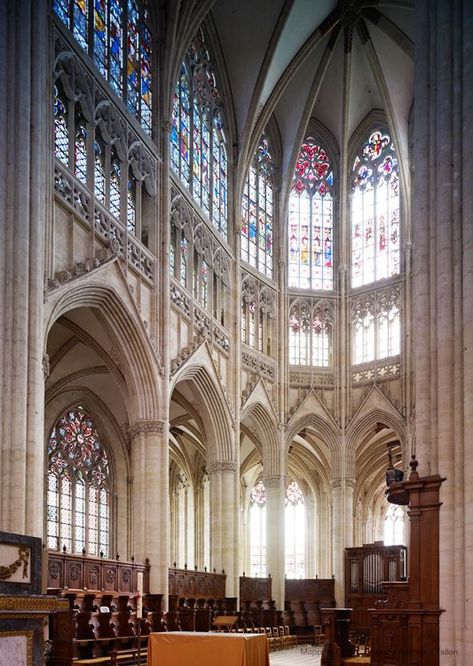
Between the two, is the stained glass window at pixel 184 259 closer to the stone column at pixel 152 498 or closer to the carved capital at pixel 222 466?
the stone column at pixel 152 498

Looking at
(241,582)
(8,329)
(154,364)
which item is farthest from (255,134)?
(8,329)

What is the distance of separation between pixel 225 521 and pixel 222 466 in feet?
5.62

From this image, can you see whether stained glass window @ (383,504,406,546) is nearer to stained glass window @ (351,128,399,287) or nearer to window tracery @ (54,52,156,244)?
stained glass window @ (351,128,399,287)

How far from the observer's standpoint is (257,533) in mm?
41219

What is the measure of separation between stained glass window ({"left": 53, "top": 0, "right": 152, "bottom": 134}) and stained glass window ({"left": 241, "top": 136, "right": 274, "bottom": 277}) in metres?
8.18

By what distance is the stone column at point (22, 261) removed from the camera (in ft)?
49.9

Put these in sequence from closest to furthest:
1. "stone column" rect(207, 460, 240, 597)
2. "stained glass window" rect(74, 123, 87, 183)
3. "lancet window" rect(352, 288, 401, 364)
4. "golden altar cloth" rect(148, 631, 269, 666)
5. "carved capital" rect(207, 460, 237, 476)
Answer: "golden altar cloth" rect(148, 631, 269, 666) → "stained glass window" rect(74, 123, 87, 183) → "stone column" rect(207, 460, 240, 597) → "carved capital" rect(207, 460, 237, 476) → "lancet window" rect(352, 288, 401, 364)

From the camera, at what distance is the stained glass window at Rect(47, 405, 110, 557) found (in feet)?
87.5

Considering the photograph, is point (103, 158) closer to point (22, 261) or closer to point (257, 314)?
point (22, 261)

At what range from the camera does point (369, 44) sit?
3139 centimetres

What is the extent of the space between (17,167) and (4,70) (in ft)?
5.91

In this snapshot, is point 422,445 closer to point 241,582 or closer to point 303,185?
point 241,582

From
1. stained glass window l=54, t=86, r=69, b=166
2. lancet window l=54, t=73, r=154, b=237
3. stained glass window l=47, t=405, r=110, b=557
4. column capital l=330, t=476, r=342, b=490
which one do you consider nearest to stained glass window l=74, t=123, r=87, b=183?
lancet window l=54, t=73, r=154, b=237

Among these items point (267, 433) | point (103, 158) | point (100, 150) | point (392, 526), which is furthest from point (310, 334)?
point (392, 526)
